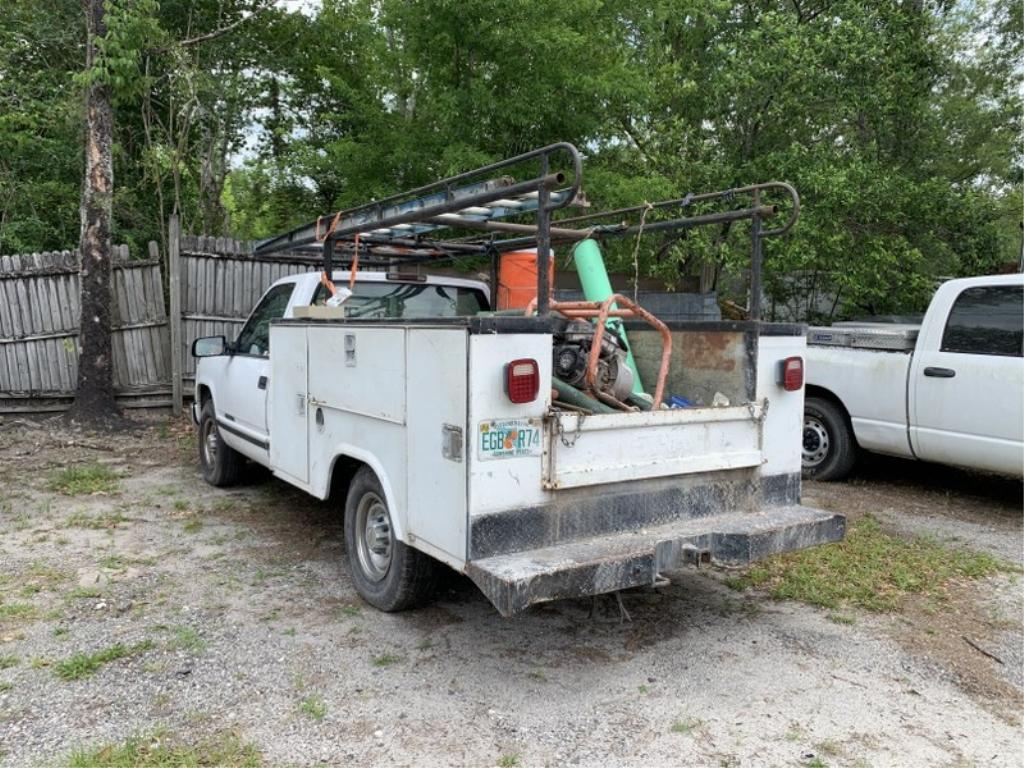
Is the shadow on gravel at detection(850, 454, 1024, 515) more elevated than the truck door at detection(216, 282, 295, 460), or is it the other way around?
the truck door at detection(216, 282, 295, 460)

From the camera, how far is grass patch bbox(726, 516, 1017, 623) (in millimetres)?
4574

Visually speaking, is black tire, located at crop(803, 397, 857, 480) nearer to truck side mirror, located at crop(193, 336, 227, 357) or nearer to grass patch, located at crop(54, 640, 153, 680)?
truck side mirror, located at crop(193, 336, 227, 357)

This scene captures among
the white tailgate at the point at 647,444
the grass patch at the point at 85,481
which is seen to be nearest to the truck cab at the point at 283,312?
the grass patch at the point at 85,481

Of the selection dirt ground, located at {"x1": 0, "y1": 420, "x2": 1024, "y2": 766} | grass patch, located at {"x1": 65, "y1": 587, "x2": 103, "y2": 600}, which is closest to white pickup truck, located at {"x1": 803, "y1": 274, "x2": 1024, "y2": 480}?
dirt ground, located at {"x1": 0, "y1": 420, "x2": 1024, "y2": 766}

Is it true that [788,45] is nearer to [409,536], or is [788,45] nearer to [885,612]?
[885,612]

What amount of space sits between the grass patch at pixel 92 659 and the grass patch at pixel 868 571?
325cm

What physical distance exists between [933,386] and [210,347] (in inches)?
230

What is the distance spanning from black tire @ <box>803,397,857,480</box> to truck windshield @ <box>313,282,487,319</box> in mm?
3526

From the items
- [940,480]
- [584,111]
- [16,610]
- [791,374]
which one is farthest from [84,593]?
[584,111]

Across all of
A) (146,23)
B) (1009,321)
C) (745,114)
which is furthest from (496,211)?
(745,114)

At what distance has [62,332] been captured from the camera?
9.68 metres

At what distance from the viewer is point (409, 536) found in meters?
3.70

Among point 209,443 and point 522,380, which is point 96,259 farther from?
point 522,380

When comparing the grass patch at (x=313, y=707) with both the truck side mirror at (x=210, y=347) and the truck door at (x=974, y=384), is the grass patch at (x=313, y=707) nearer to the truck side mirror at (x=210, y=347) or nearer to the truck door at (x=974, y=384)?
the truck side mirror at (x=210, y=347)
